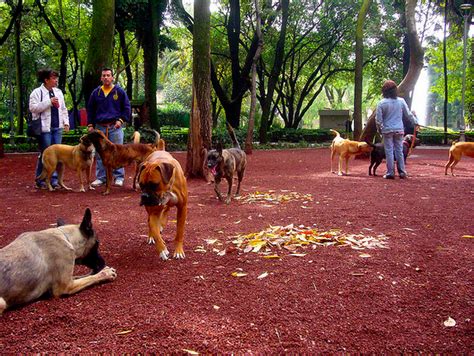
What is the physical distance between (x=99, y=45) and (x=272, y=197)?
7.88 m

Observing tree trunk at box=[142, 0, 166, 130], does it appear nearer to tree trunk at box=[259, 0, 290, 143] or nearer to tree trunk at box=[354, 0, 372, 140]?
tree trunk at box=[259, 0, 290, 143]

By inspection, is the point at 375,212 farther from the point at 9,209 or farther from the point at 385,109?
the point at 9,209

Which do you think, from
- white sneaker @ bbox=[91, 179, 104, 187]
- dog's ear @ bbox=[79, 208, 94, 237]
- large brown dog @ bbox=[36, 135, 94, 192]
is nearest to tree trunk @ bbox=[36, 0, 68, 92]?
white sneaker @ bbox=[91, 179, 104, 187]

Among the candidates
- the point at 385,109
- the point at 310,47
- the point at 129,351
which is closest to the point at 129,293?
the point at 129,351

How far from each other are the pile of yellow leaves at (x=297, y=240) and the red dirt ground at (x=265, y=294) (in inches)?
6.6

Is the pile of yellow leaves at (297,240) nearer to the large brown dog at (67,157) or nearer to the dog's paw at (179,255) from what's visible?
the dog's paw at (179,255)

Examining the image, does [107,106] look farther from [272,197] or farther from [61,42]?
[61,42]

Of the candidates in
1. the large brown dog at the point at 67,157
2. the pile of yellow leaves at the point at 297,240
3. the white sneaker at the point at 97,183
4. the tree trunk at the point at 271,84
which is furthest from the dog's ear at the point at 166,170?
the tree trunk at the point at 271,84

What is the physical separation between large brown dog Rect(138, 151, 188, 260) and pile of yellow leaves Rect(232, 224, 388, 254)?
0.85m

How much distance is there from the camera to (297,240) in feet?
16.5

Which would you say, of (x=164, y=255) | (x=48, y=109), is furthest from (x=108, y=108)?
(x=164, y=255)

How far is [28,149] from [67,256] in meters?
17.4

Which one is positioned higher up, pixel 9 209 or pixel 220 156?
pixel 220 156

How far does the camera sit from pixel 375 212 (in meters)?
6.76
